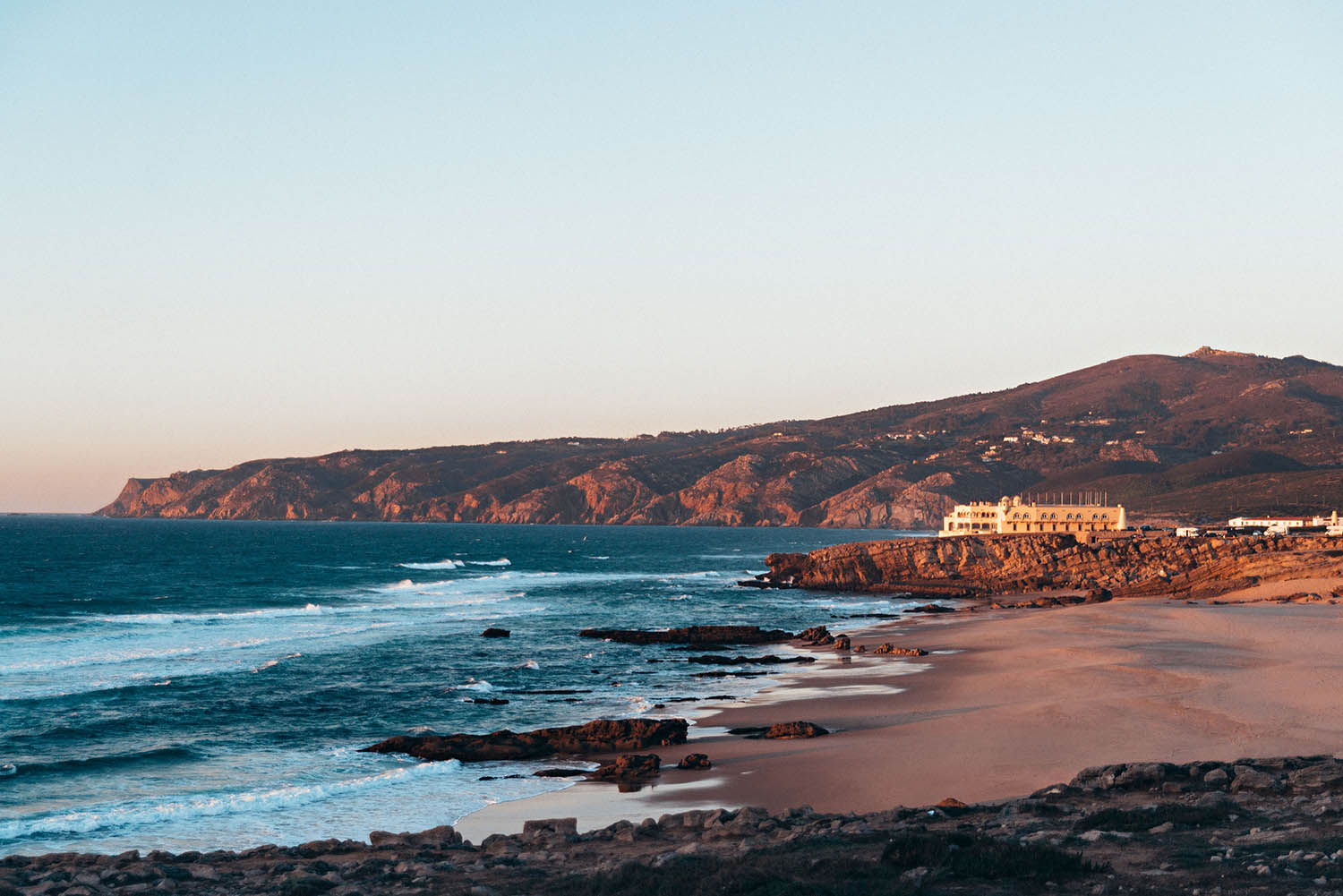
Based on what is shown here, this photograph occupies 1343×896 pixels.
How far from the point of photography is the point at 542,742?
27359 millimetres

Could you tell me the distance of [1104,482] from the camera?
184875 millimetres

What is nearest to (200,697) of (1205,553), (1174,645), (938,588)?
(1174,645)

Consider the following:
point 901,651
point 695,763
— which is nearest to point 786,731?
point 695,763

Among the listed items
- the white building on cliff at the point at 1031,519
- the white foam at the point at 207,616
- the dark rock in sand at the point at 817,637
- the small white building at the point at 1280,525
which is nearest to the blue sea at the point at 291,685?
the white foam at the point at 207,616

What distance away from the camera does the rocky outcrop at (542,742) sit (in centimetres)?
2662

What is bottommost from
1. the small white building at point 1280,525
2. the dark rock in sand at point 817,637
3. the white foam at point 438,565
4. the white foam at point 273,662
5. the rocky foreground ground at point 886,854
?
the dark rock in sand at point 817,637

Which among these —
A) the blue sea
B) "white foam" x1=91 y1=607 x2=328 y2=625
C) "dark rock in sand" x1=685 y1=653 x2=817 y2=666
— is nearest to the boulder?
the blue sea

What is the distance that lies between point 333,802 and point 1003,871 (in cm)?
1487

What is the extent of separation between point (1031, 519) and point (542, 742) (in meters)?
86.7

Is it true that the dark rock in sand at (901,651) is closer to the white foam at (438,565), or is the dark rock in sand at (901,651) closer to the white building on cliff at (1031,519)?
the white building on cliff at (1031,519)

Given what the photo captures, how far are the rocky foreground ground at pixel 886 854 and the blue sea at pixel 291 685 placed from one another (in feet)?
14.6

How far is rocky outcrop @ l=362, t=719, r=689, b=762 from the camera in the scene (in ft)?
87.4

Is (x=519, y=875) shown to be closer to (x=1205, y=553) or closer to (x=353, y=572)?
(x=1205, y=553)

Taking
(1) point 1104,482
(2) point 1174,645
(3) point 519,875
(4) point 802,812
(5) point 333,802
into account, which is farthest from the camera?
(1) point 1104,482
